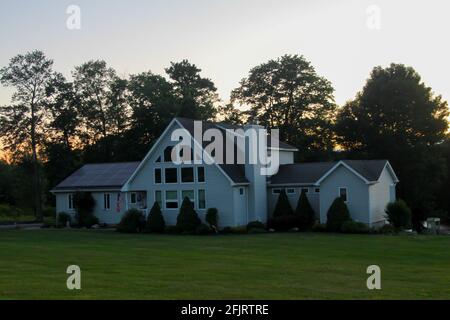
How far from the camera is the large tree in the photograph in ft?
181

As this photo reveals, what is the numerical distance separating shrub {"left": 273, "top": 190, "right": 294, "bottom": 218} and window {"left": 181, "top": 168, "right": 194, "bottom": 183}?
6.26 metres

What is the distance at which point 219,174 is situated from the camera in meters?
43.8

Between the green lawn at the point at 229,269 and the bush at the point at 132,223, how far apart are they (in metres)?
11.0

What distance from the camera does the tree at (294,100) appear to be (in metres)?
66.1

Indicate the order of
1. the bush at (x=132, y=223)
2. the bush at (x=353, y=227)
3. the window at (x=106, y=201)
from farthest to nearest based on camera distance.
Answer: the window at (x=106, y=201)
the bush at (x=132, y=223)
the bush at (x=353, y=227)

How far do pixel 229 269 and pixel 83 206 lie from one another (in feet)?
106

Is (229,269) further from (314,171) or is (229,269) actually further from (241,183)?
(314,171)

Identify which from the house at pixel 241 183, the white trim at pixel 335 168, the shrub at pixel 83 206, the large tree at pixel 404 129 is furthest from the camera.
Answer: the large tree at pixel 404 129

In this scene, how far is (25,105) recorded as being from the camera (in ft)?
203

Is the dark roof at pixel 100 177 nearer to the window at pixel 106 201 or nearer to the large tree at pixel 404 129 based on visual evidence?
the window at pixel 106 201

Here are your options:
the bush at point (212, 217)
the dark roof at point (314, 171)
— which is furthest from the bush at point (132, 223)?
the dark roof at point (314, 171)

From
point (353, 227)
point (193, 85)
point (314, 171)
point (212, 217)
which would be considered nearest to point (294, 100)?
point (193, 85)
